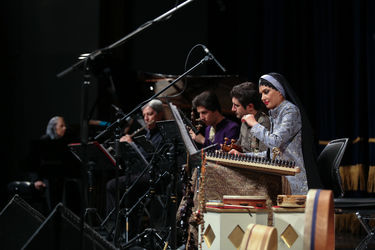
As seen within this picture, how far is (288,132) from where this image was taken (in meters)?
3.36

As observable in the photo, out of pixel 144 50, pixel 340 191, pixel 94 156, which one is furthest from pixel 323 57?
pixel 94 156

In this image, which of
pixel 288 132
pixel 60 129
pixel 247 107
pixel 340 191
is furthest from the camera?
pixel 60 129

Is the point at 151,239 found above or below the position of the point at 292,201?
below

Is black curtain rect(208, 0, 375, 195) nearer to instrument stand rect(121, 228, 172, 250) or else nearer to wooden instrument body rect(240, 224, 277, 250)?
instrument stand rect(121, 228, 172, 250)

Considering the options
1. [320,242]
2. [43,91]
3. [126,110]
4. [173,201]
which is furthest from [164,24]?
[320,242]

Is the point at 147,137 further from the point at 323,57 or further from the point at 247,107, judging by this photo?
the point at 323,57

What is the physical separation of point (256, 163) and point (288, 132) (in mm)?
406

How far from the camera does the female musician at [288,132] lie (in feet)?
11.0

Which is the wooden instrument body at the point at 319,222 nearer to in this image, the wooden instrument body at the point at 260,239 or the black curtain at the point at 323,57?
the wooden instrument body at the point at 260,239

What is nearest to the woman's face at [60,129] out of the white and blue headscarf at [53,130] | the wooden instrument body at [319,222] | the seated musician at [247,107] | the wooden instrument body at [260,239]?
the white and blue headscarf at [53,130]

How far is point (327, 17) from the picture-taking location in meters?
5.75

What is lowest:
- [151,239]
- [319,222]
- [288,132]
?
[151,239]

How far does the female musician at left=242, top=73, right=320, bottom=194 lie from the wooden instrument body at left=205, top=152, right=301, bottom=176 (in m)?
0.25

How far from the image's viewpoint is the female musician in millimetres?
3342
